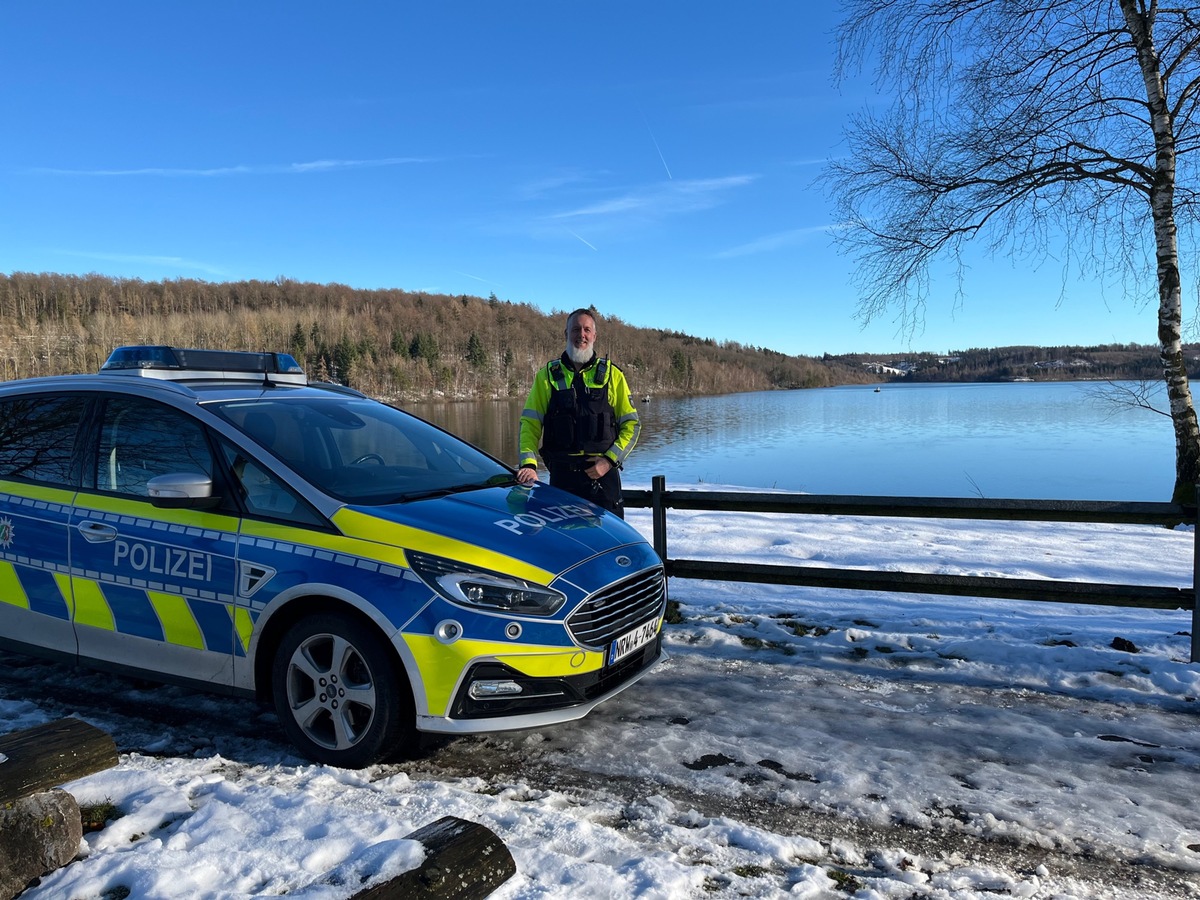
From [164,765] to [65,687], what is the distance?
159cm

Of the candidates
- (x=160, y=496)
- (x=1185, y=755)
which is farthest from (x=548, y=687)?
(x=1185, y=755)

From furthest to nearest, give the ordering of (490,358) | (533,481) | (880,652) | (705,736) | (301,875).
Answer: (490,358) < (880,652) < (533,481) < (705,736) < (301,875)

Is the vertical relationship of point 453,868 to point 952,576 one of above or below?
below

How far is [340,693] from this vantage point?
11.1ft

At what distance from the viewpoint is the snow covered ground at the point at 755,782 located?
2.56 m

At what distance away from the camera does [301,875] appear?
8.10 feet

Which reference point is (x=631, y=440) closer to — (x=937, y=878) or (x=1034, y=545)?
(x=937, y=878)

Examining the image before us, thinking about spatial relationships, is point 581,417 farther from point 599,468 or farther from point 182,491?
point 182,491

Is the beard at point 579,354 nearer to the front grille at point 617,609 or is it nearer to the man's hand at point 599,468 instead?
the man's hand at point 599,468

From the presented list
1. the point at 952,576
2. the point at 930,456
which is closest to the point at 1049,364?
the point at 930,456

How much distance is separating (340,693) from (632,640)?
1358mm

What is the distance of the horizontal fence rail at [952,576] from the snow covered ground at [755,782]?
14.4 inches

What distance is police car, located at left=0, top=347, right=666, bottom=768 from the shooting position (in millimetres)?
3287

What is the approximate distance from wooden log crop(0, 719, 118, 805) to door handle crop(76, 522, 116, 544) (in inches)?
45.7
